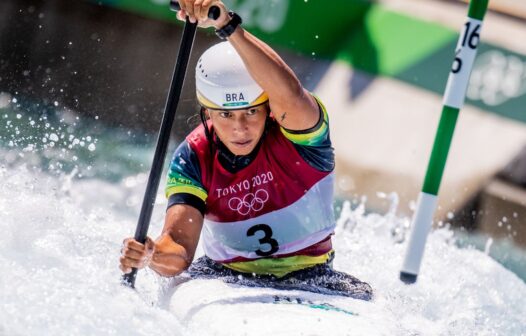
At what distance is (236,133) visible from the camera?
3561mm

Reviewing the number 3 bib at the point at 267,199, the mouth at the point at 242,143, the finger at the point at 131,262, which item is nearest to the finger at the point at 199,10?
the mouth at the point at 242,143

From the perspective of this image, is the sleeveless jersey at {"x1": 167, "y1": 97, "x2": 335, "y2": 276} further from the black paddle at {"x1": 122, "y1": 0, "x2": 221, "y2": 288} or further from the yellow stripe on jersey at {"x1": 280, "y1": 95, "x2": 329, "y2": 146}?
the black paddle at {"x1": 122, "y1": 0, "x2": 221, "y2": 288}

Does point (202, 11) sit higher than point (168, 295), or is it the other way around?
point (202, 11)

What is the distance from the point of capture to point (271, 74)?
3.38 metres

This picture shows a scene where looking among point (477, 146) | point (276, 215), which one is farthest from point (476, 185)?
point (276, 215)

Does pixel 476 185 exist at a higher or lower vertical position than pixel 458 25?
lower

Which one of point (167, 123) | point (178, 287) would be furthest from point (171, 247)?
point (167, 123)

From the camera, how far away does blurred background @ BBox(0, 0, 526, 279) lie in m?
6.79

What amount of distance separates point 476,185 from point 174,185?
11.5 feet

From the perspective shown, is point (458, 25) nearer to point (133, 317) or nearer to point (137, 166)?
point (137, 166)

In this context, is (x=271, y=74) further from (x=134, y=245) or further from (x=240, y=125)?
(x=134, y=245)

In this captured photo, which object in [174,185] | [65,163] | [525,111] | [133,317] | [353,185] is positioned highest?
[525,111]

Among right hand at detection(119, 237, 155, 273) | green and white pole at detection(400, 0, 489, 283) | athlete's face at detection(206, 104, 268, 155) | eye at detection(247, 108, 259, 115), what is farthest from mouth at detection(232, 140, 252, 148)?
green and white pole at detection(400, 0, 489, 283)

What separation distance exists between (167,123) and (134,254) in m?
0.46
